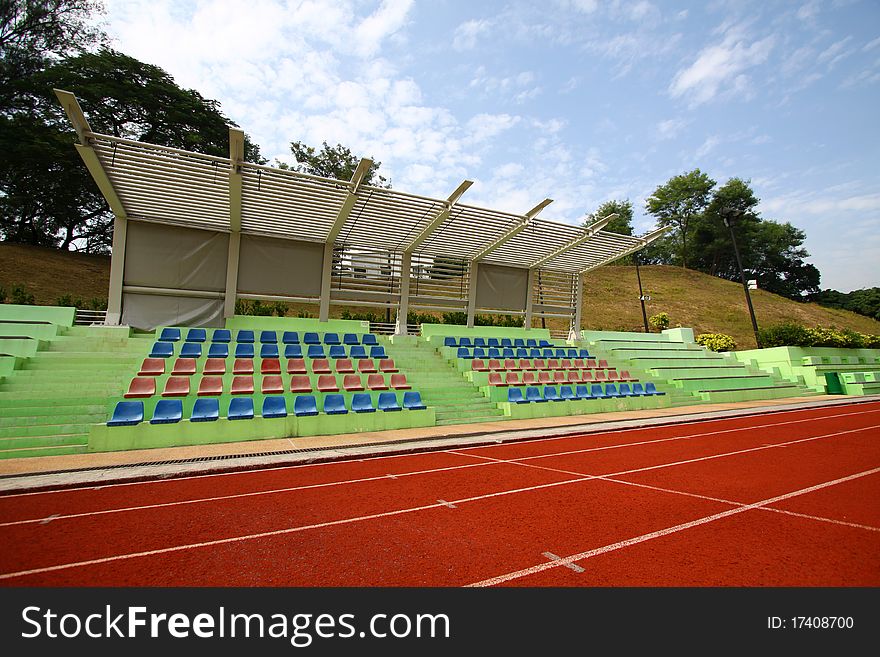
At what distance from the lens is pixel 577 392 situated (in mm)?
14547

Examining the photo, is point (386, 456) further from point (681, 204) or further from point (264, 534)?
point (681, 204)

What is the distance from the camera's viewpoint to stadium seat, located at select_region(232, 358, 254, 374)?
1124 centimetres

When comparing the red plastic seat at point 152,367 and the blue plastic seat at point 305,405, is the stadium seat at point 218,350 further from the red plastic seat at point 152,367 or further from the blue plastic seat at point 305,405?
the blue plastic seat at point 305,405

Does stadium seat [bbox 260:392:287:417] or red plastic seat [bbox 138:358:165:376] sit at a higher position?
red plastic seat [bbox 138:358:165:376]

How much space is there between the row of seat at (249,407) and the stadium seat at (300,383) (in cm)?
81

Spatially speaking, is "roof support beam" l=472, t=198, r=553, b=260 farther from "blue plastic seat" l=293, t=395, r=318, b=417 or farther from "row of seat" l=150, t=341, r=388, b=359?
"blue plastic seat" l=293, t=395, r=318, b=417

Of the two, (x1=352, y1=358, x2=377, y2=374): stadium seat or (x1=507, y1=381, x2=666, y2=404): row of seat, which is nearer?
(x1=352, y1=358, x2=377, y2=374): stadium seat

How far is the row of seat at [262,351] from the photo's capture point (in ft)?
38.8

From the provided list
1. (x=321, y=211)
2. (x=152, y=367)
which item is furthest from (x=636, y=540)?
(x=321, y=211)

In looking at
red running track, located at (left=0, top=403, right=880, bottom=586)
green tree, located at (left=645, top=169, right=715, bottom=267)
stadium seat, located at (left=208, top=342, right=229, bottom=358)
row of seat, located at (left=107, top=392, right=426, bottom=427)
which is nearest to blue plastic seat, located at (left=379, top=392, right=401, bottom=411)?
row of seat, located at (left=107, top=392, right=426, bottom=427)

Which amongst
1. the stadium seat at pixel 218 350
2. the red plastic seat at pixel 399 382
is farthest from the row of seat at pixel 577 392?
the stadium seat at pixel 218 350

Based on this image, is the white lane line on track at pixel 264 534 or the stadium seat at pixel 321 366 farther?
the stadium seat at pixel 321 366

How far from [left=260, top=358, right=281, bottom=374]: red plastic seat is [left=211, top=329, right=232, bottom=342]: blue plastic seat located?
287 cm

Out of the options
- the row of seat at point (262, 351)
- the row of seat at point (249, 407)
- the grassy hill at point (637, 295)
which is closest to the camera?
the row of seat at point (249, 407)
